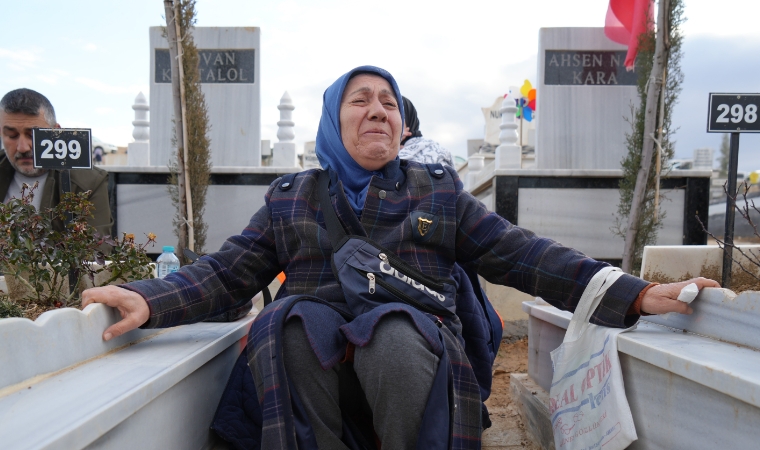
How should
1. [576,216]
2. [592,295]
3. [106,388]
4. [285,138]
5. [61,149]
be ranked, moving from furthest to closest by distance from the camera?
[285,138], [576,216], [61,149], [592,295], [106,388]

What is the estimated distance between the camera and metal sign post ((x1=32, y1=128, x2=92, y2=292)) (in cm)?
266

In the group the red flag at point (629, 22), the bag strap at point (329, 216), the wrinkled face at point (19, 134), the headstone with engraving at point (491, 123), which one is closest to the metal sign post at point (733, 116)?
the bag strap at point (329, 216)

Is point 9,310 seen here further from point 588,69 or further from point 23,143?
point 588,69

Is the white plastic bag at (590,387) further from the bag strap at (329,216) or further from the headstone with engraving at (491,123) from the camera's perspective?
the headstone with engraving at (491,123)

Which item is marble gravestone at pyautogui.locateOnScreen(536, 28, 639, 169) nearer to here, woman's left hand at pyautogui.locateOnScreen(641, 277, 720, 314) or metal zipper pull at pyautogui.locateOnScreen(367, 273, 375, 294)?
woman's left hand at pyautogui.locateOnScreen(641, 277, 720, 314)

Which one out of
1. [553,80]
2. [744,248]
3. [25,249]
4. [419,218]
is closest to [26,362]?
[25,249]

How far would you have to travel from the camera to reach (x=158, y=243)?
6410mm

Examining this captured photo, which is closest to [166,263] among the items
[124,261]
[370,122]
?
[124,261]

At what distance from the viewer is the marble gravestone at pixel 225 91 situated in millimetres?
6707

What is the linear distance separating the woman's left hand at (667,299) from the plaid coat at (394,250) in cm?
5

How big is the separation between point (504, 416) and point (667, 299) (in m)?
1.46

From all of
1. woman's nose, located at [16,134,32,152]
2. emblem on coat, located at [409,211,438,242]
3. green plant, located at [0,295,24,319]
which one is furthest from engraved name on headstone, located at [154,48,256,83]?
emblem on coat, located at [409,211,438,242]

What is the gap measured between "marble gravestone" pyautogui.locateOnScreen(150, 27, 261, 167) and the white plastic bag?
17.6 feet

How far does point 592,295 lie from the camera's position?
6.05 ft
